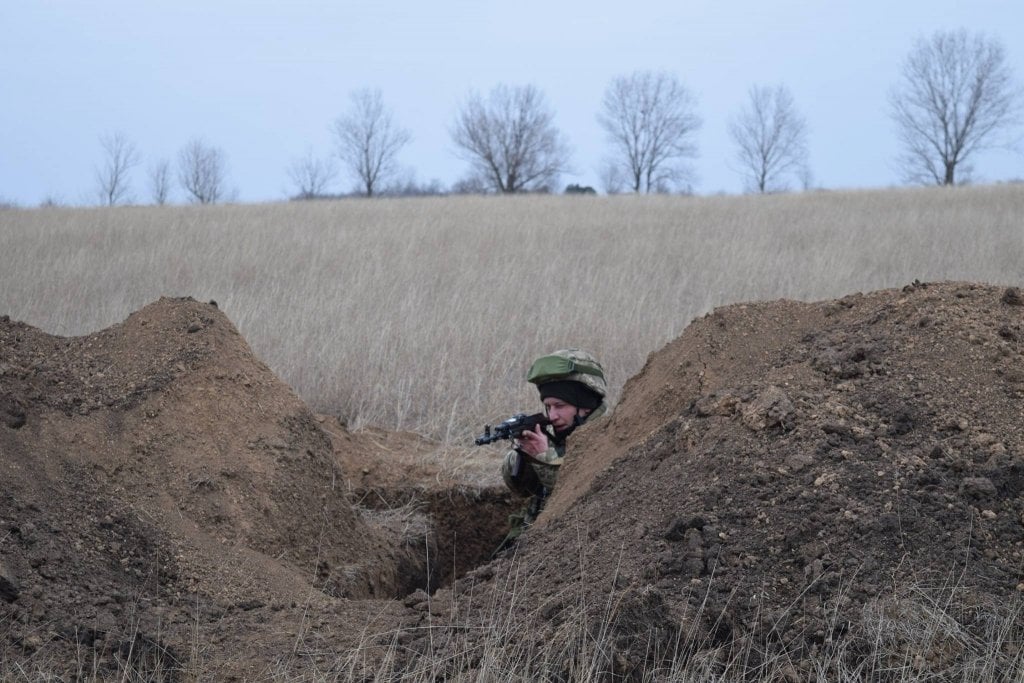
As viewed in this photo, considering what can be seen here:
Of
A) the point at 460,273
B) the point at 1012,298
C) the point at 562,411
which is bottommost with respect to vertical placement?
the point at 562,411

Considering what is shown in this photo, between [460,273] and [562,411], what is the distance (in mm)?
6024

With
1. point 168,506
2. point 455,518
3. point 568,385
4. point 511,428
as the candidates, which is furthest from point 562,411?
point 168,506

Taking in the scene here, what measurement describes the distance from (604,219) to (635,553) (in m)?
13.7

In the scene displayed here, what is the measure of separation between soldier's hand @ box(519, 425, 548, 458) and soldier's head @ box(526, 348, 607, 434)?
8.4 inches

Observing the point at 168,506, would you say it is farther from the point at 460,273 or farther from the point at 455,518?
the point at 460,273

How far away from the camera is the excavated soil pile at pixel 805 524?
7.84 feet

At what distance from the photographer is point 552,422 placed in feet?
15.2

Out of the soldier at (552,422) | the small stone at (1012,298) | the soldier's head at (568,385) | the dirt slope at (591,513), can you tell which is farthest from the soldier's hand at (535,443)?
the small stone at (1012,298)

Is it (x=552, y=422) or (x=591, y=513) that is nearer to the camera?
(x=591, y=513)

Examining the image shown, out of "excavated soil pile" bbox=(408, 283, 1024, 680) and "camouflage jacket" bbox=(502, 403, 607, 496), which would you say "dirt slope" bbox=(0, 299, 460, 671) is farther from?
"excavated soil pile" bbox=(408, 283, 1024, 680)

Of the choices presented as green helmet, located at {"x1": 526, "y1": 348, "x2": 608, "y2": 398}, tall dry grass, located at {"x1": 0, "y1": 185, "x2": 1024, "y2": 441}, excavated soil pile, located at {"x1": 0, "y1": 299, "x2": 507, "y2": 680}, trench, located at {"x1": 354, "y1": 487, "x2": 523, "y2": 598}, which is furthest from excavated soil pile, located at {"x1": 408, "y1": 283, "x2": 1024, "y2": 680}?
tall dry grass, located at {"x1": 0, "y1": 185, "x2": 1024, "y2": 441}

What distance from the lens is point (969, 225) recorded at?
13969 millimetres

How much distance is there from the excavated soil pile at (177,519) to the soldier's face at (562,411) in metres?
0.80

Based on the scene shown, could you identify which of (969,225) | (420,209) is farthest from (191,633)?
(420,209)
